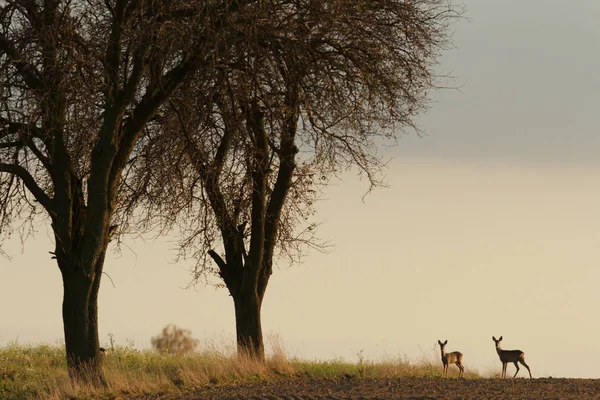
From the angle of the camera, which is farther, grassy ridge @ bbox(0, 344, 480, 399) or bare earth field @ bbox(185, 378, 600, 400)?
grassy ridge @ bbox(0, 344, 480, 399)

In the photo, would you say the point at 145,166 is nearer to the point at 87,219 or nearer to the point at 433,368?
the point at 87,219

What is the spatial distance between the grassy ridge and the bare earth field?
0.95m

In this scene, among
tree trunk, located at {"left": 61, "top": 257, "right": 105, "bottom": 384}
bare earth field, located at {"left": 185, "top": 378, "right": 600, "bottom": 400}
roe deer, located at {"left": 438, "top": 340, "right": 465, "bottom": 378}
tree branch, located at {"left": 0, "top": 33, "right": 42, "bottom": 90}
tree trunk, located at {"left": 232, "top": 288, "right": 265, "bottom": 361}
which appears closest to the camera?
bare earth field, located at {"left": 185, "top": 378, "right": 600, "bottom": 400}

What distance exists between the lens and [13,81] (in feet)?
54.1

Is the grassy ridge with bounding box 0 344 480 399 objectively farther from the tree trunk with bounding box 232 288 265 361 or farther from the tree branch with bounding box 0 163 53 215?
the tree branch with bounding box 0 163 53 215

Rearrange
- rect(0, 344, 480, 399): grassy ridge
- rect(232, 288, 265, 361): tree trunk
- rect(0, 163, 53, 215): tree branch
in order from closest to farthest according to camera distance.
Answer: rect(0, 344, 480, 399): grassy ridge → rect(0, 163, 53, 215): tree branch → rect(232, 288, 265, 361): tree trunk

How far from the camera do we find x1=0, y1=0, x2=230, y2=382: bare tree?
14.7m

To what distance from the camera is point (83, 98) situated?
49.3 ft

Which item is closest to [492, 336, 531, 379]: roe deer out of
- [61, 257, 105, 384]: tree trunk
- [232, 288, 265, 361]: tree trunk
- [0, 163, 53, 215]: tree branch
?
[232, 288, 265, 361]: tree trunk

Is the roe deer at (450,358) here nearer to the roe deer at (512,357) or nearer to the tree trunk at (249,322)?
the roe deer at (512,357)

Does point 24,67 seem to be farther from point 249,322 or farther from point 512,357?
point 512,357

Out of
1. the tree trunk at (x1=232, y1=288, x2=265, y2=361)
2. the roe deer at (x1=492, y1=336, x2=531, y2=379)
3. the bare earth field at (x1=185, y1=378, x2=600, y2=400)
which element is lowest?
the bare earth field at (x1=185, y1=378, x2=600, y2=400)

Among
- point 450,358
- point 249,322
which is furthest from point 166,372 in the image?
point 450,358

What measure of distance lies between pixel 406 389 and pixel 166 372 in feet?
20.5
